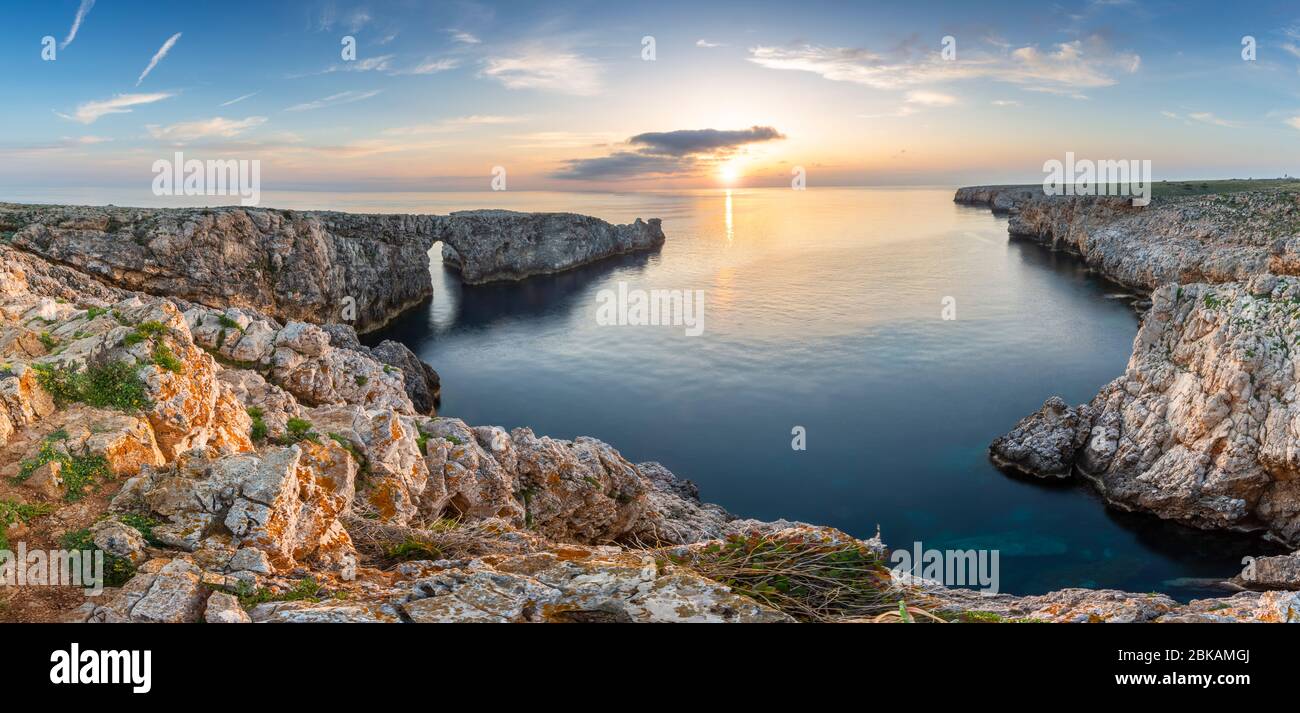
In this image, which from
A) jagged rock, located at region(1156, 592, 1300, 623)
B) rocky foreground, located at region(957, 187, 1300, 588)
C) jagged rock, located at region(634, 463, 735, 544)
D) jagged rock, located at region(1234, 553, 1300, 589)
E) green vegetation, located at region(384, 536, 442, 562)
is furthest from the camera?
rocky foreground, located at region(957, 187, 1300, 588)

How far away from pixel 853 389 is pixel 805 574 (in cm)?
4591

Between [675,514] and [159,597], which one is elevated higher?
[159,597]

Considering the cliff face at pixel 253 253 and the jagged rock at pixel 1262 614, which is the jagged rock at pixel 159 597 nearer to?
the jagged rock at pixel 1262 614

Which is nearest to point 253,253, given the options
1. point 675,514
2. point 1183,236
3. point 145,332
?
point 675,514

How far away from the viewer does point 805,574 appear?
10023 millimetres

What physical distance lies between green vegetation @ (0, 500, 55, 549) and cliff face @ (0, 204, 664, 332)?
59140 millimetres

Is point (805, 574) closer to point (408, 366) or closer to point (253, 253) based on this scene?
point (408, 366)

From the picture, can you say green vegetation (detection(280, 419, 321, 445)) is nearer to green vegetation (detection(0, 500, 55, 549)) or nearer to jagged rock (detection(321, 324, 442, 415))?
green vegetation (detection(0, 500, 55, 549))

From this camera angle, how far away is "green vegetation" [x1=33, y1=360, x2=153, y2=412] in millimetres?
11094

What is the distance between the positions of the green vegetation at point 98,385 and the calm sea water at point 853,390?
2985 centimetres

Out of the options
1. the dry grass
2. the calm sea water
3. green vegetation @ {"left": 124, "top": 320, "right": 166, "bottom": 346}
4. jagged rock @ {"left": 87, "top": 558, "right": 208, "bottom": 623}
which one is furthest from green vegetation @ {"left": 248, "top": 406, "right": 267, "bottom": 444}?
the calm sea water

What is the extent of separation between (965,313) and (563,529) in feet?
231

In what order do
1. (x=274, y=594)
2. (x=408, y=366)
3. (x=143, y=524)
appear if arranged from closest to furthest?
1. (x=274, y=594)
2. (x=143, y=524)
3. (x=408, y=366)

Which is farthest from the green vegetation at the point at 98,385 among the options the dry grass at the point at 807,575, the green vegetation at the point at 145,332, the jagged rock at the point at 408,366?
the jagged rock at the point at 408,366
